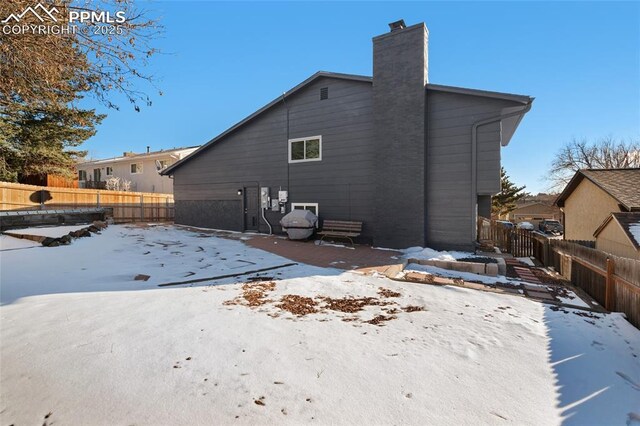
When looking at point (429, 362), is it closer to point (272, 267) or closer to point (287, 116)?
point (272, 267)

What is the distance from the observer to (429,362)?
2.93m

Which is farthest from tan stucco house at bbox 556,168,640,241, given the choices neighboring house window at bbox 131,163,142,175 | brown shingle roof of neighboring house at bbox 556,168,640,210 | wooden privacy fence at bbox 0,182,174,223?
neighboring house window at bbox 131,163,142,175

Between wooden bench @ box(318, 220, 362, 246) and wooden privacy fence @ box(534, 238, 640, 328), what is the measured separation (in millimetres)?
6151

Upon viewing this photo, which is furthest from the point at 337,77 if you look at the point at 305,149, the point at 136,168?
the point at 136,168

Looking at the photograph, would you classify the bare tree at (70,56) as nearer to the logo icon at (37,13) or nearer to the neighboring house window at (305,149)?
the logo icon at (37,13)

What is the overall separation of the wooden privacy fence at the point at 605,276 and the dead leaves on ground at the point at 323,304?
319cm

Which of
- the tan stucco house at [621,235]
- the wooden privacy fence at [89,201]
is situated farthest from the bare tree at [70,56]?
the wooden privacy fence at [89,201]

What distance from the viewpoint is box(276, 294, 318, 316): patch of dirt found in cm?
427

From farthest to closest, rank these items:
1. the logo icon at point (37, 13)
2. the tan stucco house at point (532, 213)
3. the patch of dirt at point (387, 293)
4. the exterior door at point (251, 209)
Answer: the tan stucco house at point (532, 213)
the exterior door at point (251, 209)
the patch of dirt at point (387, 293)
the logo icon at point (37, 13)

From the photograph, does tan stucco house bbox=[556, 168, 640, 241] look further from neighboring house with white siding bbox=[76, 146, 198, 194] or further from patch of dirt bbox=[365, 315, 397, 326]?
neighboring house with white siding bbox=[76, 146, 198, 194]

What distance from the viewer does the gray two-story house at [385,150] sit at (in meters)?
9.27

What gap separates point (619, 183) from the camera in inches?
484

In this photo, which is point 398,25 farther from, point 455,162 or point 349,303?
point 349,303

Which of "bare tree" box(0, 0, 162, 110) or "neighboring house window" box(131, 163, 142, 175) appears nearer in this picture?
"bare tree" box(0, 0, 162, 110)
